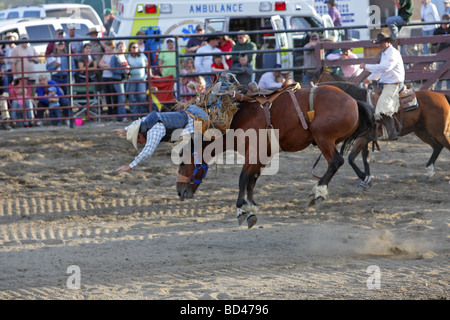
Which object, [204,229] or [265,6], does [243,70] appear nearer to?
[265,6]

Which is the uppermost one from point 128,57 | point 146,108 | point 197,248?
point 128,57

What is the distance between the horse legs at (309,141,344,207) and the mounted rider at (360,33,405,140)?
214 centimetres

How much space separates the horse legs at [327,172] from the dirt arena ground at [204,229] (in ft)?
2.10

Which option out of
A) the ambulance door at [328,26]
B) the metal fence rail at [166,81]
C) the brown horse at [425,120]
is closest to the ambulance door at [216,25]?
the metal fence rail at [166,81]

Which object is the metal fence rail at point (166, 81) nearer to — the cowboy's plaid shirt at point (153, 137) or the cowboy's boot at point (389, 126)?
the cowboy's boot at point (389, 126)

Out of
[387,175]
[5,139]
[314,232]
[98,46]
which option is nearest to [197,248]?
[314,232]

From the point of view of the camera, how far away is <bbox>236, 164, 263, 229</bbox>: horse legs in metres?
7.25

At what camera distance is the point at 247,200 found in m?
7.31

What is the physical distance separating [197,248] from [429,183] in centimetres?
423

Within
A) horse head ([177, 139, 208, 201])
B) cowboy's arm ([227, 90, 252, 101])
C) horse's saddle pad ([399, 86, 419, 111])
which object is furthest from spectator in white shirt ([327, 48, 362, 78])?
horse head ([177, 139, 208, 201])

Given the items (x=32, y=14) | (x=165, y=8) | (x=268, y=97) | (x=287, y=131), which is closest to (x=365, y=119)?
(x=287, y=131)

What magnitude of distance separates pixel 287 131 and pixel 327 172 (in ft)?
1.98

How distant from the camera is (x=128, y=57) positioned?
12.9 meters
